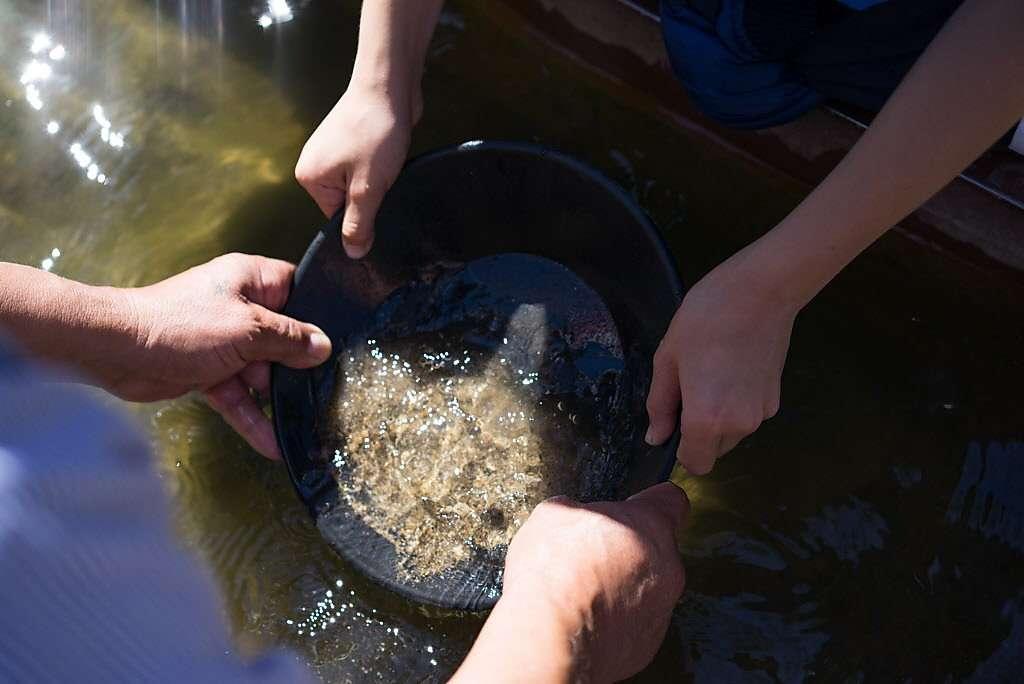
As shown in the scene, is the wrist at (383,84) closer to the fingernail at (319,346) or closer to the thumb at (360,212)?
the thumb at (360,212)

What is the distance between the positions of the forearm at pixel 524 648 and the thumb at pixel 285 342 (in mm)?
501

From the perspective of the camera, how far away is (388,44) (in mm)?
1194

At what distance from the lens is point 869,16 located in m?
1.25

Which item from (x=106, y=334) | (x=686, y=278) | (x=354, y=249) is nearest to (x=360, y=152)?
(x=354, y=249)

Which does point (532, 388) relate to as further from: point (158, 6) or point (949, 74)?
point (158, 6)

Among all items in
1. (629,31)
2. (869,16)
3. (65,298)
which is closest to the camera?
(65,298)

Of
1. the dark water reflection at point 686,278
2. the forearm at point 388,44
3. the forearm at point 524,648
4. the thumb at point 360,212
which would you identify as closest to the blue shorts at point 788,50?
the dark water reflection at point 686,278

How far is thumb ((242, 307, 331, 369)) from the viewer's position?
1.22 metres

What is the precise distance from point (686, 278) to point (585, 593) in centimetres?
72

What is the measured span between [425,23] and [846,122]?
0.62m

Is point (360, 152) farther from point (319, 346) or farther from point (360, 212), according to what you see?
point (319, 346)

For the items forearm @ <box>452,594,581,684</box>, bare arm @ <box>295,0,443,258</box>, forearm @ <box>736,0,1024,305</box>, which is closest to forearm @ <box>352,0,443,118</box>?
bare arm @ <box>295,0,443,258</box>

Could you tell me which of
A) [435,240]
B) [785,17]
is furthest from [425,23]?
[785,17]

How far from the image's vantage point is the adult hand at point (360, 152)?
1175 millimetres
